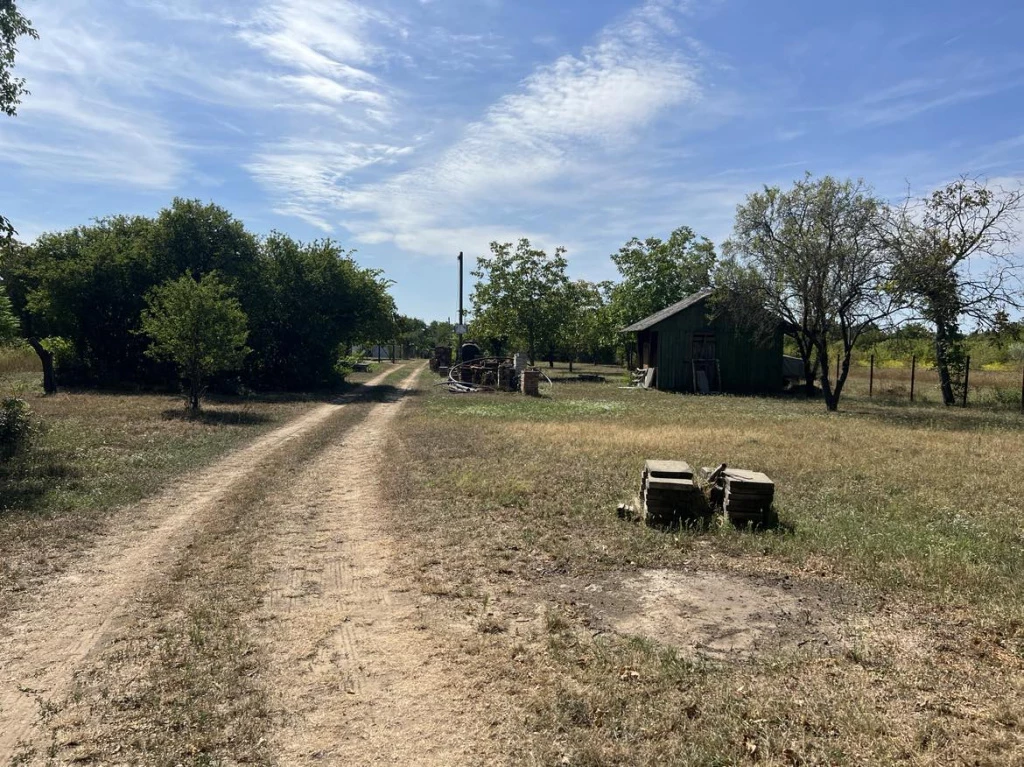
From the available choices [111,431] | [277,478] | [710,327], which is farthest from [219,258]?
[710,327]

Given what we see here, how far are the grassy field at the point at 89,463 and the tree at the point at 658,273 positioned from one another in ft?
102

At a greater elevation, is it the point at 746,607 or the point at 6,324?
the point at 6,324

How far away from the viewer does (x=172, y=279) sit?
2647cm

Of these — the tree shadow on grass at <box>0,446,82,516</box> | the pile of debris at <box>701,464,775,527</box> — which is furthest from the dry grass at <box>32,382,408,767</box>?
the pile of debris at <box>701,464,775,527</box>

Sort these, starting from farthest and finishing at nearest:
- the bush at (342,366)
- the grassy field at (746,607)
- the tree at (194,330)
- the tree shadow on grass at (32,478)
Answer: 1. the bush at (342,366)
2. the tree at (194,330)
3. the tree shadow on grass at (32,478)
4. the grassy field at (746,607)

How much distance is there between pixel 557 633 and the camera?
4.60 meters

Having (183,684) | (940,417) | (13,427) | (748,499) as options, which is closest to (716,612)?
(748,499)

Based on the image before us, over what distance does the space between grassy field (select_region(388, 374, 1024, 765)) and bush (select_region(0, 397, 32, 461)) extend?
695cm

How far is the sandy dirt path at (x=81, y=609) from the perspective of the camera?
146 inches

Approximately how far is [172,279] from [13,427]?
16.4m

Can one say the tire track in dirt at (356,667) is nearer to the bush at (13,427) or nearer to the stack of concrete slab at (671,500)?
the stack of concrete slab at (671,500)

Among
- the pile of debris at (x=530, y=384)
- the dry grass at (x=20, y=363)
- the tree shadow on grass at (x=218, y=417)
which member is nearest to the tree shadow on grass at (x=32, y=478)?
the tree shadow on grass at (x=218, y=417)

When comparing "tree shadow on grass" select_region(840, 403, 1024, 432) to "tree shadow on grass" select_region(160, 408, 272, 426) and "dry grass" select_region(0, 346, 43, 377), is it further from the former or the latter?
"dry grass" select_region(0, 346, 43, 377)

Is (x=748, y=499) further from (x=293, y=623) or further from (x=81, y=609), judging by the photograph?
(x=81, y=609)
